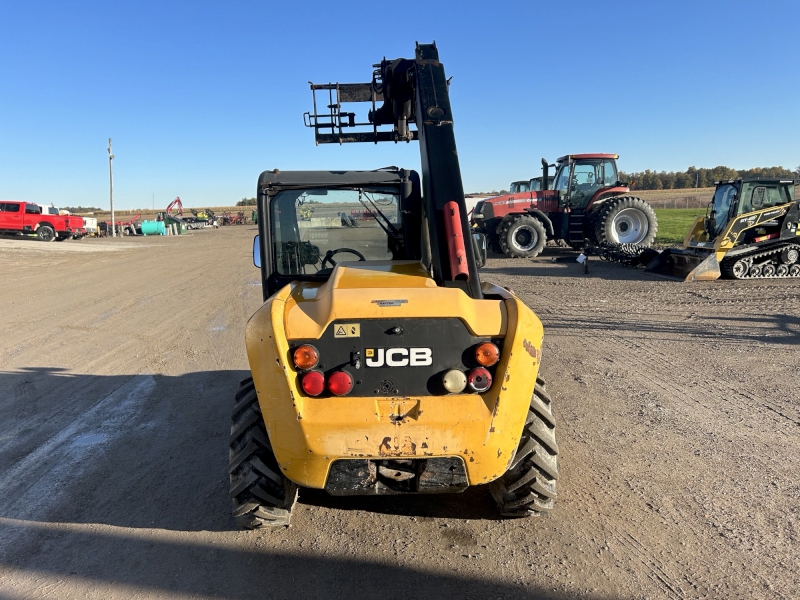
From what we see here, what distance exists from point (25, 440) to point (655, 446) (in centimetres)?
500

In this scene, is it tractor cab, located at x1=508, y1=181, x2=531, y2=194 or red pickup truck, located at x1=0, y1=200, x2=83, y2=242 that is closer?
tractor cab, located at x1=508, y1=181, x2=531, y2=194

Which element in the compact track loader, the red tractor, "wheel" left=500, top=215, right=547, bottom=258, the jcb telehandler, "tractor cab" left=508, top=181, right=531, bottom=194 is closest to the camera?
the jcb telehandler

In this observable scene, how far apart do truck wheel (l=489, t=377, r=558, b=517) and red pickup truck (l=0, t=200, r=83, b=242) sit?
3264 cm

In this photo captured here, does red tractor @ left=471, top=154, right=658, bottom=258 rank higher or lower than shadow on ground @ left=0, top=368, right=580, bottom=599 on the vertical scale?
higher

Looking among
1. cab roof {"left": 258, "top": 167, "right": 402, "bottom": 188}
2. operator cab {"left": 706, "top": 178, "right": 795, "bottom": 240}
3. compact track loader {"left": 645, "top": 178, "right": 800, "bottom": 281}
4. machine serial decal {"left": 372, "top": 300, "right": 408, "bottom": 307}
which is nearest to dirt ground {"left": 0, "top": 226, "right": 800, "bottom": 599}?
machine serial decal {"left": 372, "top": 300, "right": 408, "bottom": 307}

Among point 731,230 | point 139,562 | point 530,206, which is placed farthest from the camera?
point 530,206

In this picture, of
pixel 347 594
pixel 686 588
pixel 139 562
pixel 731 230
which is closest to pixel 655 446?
pixel 686 588

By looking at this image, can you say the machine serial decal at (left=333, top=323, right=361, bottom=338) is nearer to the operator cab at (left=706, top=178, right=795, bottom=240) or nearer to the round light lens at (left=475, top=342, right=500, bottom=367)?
the round light lens at (left=475, top=342, right=500, bottom=367)

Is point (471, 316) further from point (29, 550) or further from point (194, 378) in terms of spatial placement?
point (194, 378)

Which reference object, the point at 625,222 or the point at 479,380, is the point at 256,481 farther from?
the point at 625,222

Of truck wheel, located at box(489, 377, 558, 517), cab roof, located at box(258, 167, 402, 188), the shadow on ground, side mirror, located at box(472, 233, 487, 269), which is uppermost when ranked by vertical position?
cab roof, located at box(258, 167, 402, 188)

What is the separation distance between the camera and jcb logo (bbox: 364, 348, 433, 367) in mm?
2848

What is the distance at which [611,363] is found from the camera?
6.64 m

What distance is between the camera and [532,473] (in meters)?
3.15
